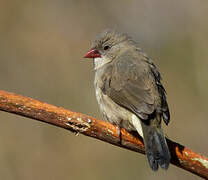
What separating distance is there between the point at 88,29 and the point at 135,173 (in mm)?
3175

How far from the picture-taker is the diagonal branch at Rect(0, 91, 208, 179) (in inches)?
167

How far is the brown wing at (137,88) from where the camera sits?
16.0ft

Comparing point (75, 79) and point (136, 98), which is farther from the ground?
point (75, 79)

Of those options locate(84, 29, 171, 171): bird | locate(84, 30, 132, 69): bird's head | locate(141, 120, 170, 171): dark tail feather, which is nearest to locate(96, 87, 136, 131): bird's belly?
locate(84, 29, 171, 171): bird

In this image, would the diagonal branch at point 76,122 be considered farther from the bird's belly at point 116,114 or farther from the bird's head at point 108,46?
the bird's head at point 108,46

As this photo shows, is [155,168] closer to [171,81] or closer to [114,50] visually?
[114,50]

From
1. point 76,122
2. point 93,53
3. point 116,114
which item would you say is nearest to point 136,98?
point 116,114

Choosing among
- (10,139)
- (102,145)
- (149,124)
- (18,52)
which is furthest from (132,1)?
(149,124)

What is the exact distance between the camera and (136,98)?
4961mm

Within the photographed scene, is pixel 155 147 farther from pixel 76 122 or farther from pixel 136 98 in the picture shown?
pixel 76 122

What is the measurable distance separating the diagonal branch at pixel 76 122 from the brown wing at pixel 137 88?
1.33 feet

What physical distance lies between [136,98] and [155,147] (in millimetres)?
673

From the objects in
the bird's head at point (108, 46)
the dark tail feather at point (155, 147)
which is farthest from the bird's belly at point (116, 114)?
the bird's head at point (108, 46)

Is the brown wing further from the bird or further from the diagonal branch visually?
the diagonal branch
